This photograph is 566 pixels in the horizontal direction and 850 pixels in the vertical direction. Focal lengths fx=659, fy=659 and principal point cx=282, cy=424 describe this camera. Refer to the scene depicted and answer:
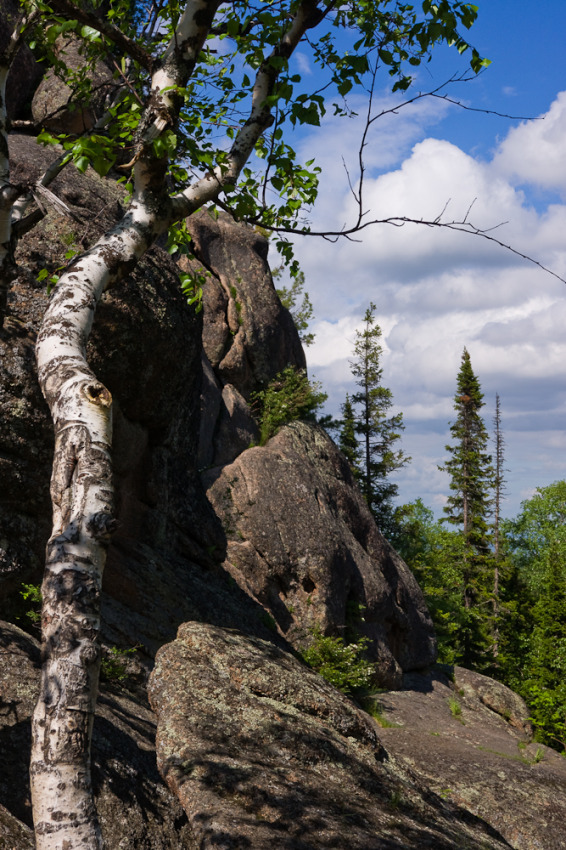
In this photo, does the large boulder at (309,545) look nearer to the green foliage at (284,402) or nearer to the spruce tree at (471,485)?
the green foliage at (284,402)

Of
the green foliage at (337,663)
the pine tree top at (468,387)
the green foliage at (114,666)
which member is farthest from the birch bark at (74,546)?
the pine tree top at (468,387)

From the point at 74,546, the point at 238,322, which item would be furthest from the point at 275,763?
the point at 238,322

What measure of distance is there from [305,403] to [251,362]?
4003 mm

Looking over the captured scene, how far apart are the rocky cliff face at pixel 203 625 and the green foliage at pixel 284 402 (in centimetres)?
119

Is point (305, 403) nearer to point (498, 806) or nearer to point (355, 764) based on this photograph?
point (498, 806)

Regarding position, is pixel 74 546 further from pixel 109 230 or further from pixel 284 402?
pixel 284 402

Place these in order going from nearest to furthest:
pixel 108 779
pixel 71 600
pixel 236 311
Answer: pixel 71 600
pixel 108 779
pixel 236 311

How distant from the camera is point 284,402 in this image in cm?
2658

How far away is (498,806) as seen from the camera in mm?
8969

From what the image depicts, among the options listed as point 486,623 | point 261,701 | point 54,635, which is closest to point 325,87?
point 54,635

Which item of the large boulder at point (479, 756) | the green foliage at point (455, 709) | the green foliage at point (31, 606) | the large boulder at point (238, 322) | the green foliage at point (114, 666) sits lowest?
the green foliage at point (455, 709)

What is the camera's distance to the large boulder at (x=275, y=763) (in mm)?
4664

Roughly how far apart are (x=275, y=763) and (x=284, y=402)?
2142 cm

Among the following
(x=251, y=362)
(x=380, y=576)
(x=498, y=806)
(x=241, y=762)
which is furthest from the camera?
(x=251, y=362)
